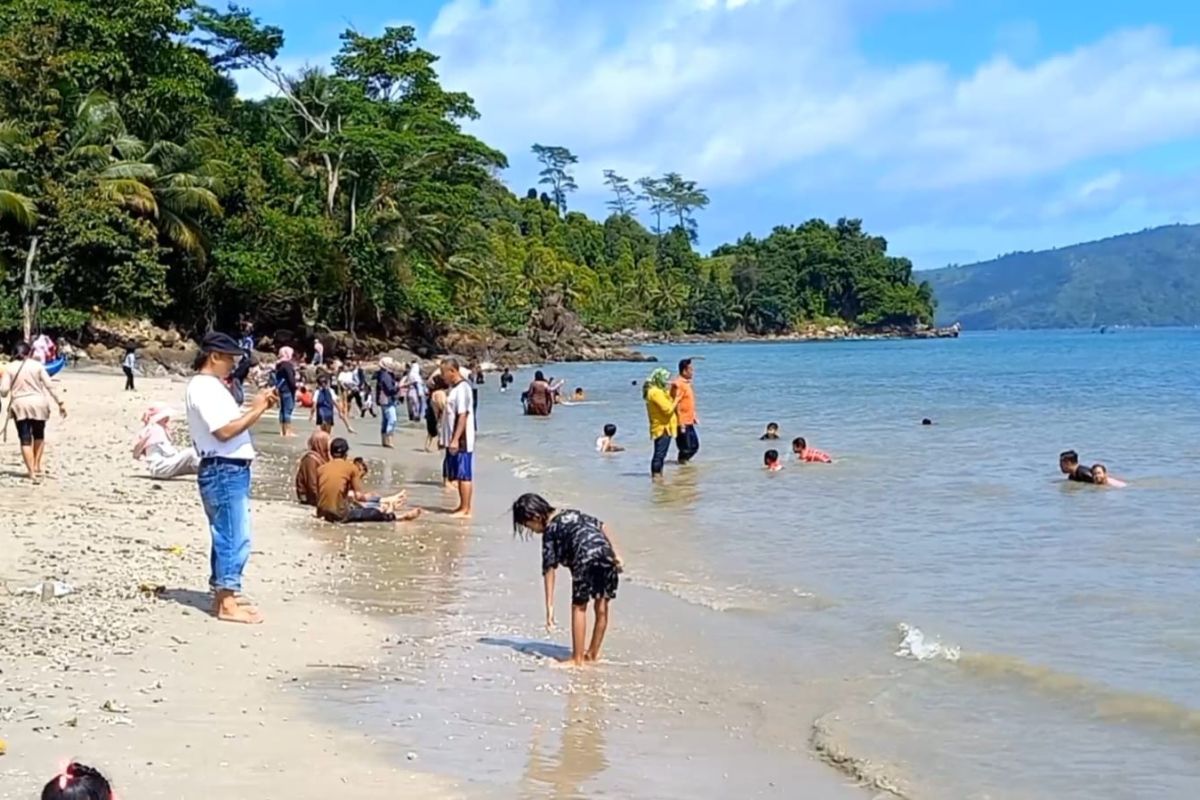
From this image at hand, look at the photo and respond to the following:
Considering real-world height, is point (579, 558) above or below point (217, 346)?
below

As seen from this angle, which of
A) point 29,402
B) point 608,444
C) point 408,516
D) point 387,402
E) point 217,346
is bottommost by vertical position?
point 408,516

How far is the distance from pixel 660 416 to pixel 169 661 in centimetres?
1193

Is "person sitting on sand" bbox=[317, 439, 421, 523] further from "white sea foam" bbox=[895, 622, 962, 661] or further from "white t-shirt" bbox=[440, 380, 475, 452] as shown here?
"white sea foam" bbox=[895, 622, 962, 661]

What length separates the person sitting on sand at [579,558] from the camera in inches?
290

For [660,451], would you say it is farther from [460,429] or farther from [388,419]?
[388,419]

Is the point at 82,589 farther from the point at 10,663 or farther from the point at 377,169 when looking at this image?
the point at 377,169

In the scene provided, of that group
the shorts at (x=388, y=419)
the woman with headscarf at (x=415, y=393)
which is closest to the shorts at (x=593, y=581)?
the shorts at (x=388, y=419)

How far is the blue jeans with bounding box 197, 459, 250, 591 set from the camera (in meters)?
7.50

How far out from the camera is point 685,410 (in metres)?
19.0

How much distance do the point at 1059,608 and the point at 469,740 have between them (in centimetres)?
551

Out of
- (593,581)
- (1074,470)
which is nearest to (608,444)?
(1074,470)

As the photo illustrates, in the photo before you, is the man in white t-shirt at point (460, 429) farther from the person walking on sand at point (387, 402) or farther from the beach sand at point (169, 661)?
the person walking on sand at point (387, 402)

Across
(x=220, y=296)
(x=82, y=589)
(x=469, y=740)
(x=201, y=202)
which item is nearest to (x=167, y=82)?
(x=201, y=202)

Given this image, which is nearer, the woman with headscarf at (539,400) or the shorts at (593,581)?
the shorts at (593,581)
